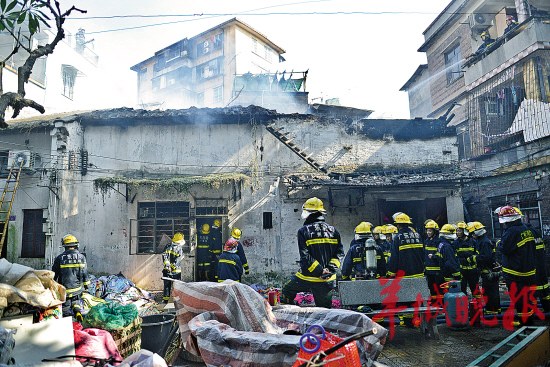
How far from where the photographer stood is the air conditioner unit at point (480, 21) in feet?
56.8

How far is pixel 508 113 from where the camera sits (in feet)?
44.2

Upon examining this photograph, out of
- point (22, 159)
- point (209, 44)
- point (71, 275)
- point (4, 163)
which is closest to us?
point (71, 275)

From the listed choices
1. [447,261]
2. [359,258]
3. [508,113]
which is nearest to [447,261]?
[447,261]

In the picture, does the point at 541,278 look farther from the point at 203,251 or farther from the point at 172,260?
the point at 203,251

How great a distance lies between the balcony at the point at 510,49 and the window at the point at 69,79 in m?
25.6

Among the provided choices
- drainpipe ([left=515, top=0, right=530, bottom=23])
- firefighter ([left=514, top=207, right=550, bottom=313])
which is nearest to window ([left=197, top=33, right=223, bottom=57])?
drainpipe ([left=515, top=0, right=530, bottom=23])

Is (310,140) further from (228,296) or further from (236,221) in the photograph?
(228,296)

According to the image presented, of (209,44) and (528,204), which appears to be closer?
(528,204)

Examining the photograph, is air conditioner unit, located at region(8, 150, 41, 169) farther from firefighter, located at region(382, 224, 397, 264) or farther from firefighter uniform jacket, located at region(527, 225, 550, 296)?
firefighter uniform jacket, located at region(527, 225, 550, 296)

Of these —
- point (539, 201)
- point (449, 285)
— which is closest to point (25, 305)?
point (449, 285)

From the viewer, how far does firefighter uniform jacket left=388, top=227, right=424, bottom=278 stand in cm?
664

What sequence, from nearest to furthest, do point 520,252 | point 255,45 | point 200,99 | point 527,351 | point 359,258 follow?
point 527,351 → point 520,252 → point 359,258 → point 255,45 → point 200,99

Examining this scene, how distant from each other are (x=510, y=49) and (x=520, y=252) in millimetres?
10141

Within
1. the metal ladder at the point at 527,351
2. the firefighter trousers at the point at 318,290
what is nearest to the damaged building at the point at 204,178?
the firefighter trousers at the point at 318,290
